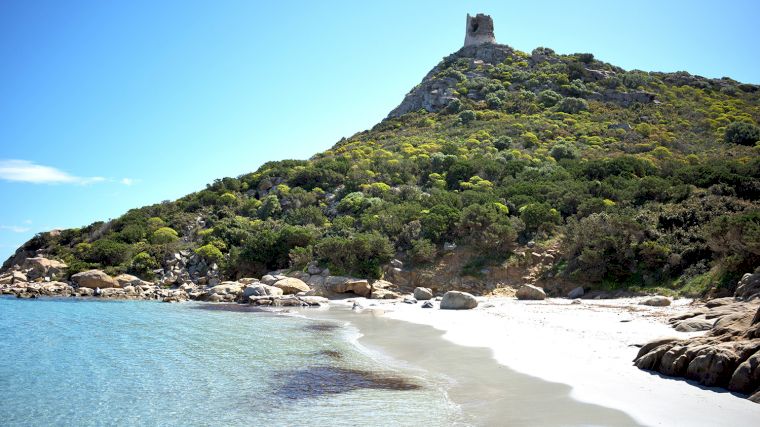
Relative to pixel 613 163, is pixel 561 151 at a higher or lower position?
higher

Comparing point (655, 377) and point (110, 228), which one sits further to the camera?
point (110, 228)

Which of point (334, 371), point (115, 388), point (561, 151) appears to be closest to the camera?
point (115, 388)

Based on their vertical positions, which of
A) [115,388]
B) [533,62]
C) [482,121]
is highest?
[533,62]

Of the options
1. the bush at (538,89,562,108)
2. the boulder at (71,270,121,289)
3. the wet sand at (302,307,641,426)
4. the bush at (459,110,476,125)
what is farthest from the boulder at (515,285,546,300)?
the bush at (538,89,562,108)

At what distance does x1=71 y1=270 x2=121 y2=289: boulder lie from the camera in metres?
37.4

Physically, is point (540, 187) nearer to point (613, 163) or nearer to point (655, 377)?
point (613, 163)

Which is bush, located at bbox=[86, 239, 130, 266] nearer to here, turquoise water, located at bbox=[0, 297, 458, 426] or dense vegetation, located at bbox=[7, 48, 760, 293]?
dense vegetation, located at bbox=[7, 48, 760, 293]

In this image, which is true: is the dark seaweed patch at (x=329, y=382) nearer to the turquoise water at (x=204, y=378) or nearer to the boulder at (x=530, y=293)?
the turquoise water at (x=204, y=378)

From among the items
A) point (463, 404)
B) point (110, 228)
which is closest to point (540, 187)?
point (463, 404)

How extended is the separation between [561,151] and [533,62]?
4511 centimetres

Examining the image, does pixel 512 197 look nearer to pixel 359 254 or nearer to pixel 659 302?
pixel 359 254

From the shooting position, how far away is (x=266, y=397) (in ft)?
32.7

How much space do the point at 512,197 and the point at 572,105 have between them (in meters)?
41.4

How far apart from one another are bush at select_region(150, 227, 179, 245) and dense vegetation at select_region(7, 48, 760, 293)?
0.53 ft
